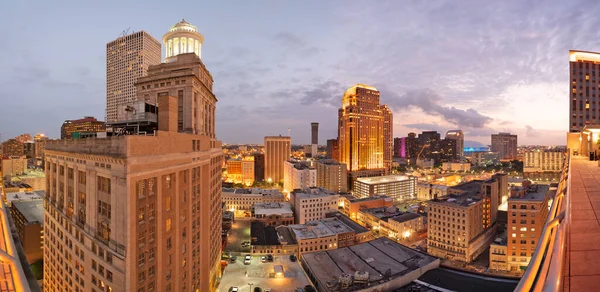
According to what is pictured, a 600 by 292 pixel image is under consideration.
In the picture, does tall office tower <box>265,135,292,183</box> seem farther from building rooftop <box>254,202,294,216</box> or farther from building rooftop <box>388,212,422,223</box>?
building rooftop <box>388,212,422,223</box>

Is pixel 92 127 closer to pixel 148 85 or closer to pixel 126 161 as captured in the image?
pixel 148 85

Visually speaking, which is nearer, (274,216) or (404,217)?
(404,217)

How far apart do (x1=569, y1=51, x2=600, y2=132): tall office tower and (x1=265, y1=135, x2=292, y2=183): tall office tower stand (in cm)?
9879

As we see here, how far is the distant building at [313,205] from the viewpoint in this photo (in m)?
68.2

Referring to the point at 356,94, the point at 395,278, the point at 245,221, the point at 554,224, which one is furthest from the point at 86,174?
the point at 356,94

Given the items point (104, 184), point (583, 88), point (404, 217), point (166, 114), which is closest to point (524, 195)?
point (404, 217)

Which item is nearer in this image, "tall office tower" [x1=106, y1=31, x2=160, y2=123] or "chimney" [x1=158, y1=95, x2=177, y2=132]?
"chimney" [x1=158, y1=95, x2=177, y2=132]

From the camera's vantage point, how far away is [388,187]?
10012cm

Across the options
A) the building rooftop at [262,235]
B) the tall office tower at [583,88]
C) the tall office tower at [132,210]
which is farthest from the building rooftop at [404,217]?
the tall office tower at [132,210]

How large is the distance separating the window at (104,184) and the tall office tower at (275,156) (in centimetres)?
11611

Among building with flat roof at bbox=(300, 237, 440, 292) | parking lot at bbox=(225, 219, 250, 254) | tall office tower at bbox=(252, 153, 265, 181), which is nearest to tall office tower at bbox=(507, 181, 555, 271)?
building with flat roof at bbox=(300, 237, 440, 292)

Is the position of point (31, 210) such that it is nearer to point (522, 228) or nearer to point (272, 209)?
point (272, 209)

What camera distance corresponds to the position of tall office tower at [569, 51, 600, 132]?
54688 mm

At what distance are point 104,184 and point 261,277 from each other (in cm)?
2549
